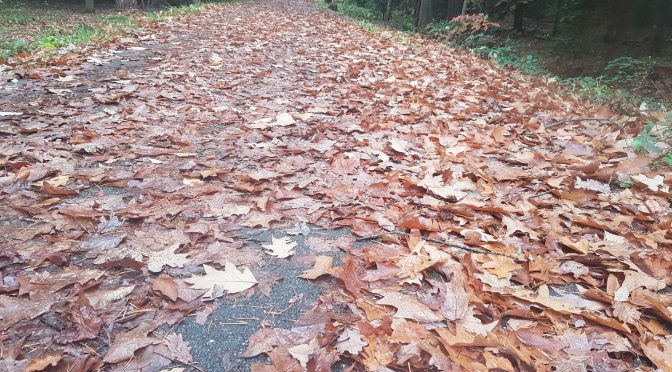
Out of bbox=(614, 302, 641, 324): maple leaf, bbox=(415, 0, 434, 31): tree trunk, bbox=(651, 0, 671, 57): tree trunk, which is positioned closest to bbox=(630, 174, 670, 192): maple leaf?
bbox=(614, 302, 641, 324): maple leaf

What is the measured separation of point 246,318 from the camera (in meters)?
1.53

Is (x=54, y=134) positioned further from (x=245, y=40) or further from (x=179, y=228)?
(x=245, y=40)

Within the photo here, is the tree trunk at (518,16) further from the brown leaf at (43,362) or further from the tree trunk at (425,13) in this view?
the brown leaf at (43,362)

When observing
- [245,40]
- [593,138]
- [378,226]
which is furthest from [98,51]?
[593,138]

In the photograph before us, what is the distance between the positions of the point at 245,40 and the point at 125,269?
731 cm

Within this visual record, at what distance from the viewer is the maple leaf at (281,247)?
1.90m

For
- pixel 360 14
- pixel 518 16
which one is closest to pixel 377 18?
pixel 360 14

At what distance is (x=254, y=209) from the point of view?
225cm

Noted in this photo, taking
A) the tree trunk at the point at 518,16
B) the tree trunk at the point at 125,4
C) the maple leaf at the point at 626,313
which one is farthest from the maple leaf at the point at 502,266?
the tree trunk at the point at 125,4

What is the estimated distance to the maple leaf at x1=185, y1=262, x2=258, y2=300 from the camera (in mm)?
1644

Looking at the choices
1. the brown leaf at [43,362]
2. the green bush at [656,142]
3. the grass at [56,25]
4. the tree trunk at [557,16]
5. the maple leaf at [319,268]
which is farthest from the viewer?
the tree trunk at [557,16]

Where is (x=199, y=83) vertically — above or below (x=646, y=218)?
above

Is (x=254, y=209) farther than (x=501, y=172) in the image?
No

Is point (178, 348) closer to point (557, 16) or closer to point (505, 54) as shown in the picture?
point (505, 54)
